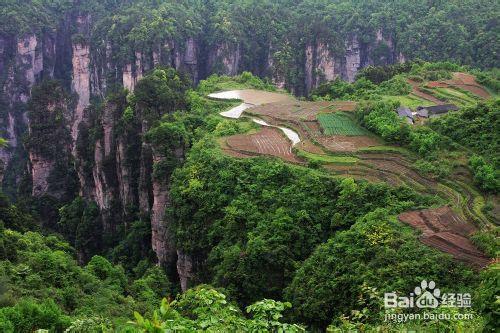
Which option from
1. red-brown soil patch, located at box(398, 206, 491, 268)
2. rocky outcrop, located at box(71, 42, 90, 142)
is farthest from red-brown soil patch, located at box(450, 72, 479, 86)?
rocky outcrop, located at box(71, 42, 90, 142)

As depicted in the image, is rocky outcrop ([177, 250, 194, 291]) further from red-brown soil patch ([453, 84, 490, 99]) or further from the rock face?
red-brown soil patch ([453, 84, 490, 99])

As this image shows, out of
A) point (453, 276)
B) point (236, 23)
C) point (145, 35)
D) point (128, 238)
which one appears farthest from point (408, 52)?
point (453, 276)

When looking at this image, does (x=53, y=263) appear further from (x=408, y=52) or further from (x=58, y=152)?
(x=408, y=52)

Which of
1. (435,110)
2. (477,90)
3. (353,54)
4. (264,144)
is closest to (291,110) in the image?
(264,144)

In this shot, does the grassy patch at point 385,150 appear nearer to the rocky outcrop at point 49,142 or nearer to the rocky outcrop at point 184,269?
the rocky outcrop at point 184,269

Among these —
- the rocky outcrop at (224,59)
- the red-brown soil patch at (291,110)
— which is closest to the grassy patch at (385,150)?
the red-brown soil patch at (291,110)

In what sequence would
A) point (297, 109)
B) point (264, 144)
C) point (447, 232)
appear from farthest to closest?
point (297, 109)
point (264, 144)
point (447, 232)

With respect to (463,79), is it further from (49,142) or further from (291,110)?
(49,142)
